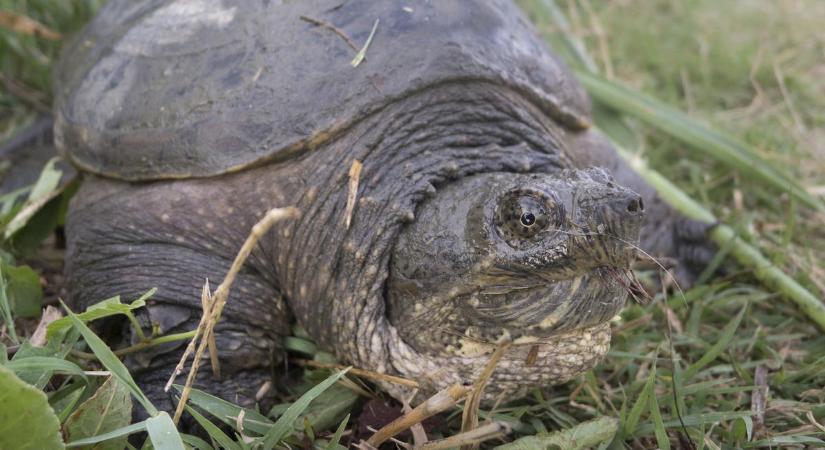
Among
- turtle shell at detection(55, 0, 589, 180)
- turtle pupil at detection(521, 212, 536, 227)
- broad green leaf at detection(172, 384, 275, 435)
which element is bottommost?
broad green leaf at detection(172, 384, 275, 435)

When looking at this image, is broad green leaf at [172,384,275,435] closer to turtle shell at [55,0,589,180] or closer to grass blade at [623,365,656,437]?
turtle shell at [55,0,589,180]

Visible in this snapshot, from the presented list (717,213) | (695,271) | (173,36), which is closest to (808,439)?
(695,271)

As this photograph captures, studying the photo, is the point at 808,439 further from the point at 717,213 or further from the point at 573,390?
the point at 717,213

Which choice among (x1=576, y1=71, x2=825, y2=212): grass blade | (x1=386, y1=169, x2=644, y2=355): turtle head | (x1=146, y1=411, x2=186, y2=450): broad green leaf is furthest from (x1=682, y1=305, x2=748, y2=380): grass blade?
(x1=146, y1=411, x2=186, y2=450): broad green leaf

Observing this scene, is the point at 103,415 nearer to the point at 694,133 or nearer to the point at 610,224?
the point at 610,224

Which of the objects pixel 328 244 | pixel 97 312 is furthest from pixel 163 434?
pixel 328 244

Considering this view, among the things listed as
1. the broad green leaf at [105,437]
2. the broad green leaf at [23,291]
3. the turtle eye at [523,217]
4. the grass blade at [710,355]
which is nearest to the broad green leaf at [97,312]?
the broad green leaf at [105,437]
